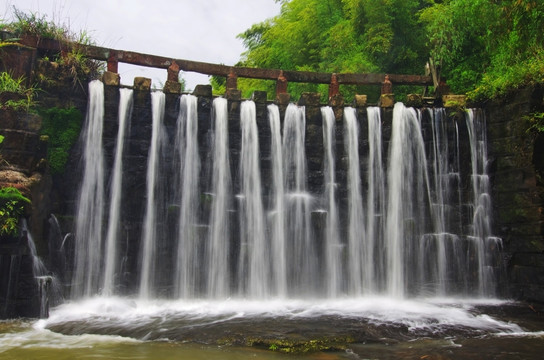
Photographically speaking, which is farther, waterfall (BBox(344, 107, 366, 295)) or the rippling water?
waterfall (BBox(344, 107, 366, 295))

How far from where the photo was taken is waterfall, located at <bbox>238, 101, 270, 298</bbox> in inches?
430

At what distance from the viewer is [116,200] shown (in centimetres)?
1073

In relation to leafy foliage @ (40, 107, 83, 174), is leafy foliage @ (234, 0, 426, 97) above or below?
above

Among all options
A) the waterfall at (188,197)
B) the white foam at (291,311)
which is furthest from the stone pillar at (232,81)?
the white foam at (291,311)

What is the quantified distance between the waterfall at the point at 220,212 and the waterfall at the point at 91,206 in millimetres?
2655

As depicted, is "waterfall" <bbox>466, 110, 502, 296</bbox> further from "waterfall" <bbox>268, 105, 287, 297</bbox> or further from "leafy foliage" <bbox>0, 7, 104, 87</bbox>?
"leafy foliage" <bbox>0, 7, 104, 87</bbox>

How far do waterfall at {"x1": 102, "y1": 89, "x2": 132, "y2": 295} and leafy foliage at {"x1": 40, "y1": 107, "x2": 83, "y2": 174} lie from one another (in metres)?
1.04

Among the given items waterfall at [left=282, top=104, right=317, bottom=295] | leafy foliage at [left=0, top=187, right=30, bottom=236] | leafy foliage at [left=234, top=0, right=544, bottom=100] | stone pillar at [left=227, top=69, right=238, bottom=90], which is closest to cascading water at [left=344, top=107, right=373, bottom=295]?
waterfall at [left=282, top=104, right=317, bottom=295]

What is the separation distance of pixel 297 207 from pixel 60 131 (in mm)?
6380

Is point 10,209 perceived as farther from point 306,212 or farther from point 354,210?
point 354,210

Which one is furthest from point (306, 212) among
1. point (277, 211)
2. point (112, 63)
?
point (112, 63)

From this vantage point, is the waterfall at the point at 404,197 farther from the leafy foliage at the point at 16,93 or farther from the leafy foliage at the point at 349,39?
the leafy foliage at the point at 16,93

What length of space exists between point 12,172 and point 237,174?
5.28m

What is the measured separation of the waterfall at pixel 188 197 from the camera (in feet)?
35.0
